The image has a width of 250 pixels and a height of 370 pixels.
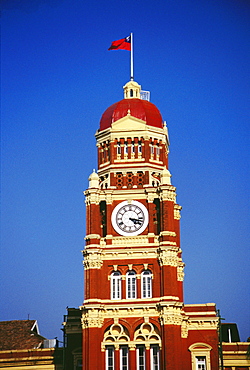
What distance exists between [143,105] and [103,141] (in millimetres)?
5372

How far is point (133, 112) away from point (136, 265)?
51.6 feet

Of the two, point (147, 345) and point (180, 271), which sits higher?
point (180, 271)

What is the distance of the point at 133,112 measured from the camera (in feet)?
280

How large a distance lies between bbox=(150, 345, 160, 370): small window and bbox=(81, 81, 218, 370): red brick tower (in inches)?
3.4

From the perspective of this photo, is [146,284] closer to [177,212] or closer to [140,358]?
[140,358]

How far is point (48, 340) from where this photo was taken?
88.4m

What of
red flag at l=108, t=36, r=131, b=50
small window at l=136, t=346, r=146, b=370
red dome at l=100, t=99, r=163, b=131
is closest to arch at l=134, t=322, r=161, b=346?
A: small window at l=136, t=346, r=146, b=370

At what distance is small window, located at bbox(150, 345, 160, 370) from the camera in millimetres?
75438

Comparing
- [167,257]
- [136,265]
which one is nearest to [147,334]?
[136,265]

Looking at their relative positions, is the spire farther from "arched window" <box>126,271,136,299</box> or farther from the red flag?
"arched window" <box>126,271,136,299</box>

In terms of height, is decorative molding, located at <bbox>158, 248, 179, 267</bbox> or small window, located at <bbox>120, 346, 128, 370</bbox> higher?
decorative molding, located at <bbox>158, 248, 179, 267</bbox>

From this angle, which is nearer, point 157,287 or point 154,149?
point 157,287

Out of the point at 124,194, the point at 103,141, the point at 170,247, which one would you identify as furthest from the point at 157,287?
the point at 103,141

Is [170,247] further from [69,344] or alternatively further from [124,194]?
[69,344]
